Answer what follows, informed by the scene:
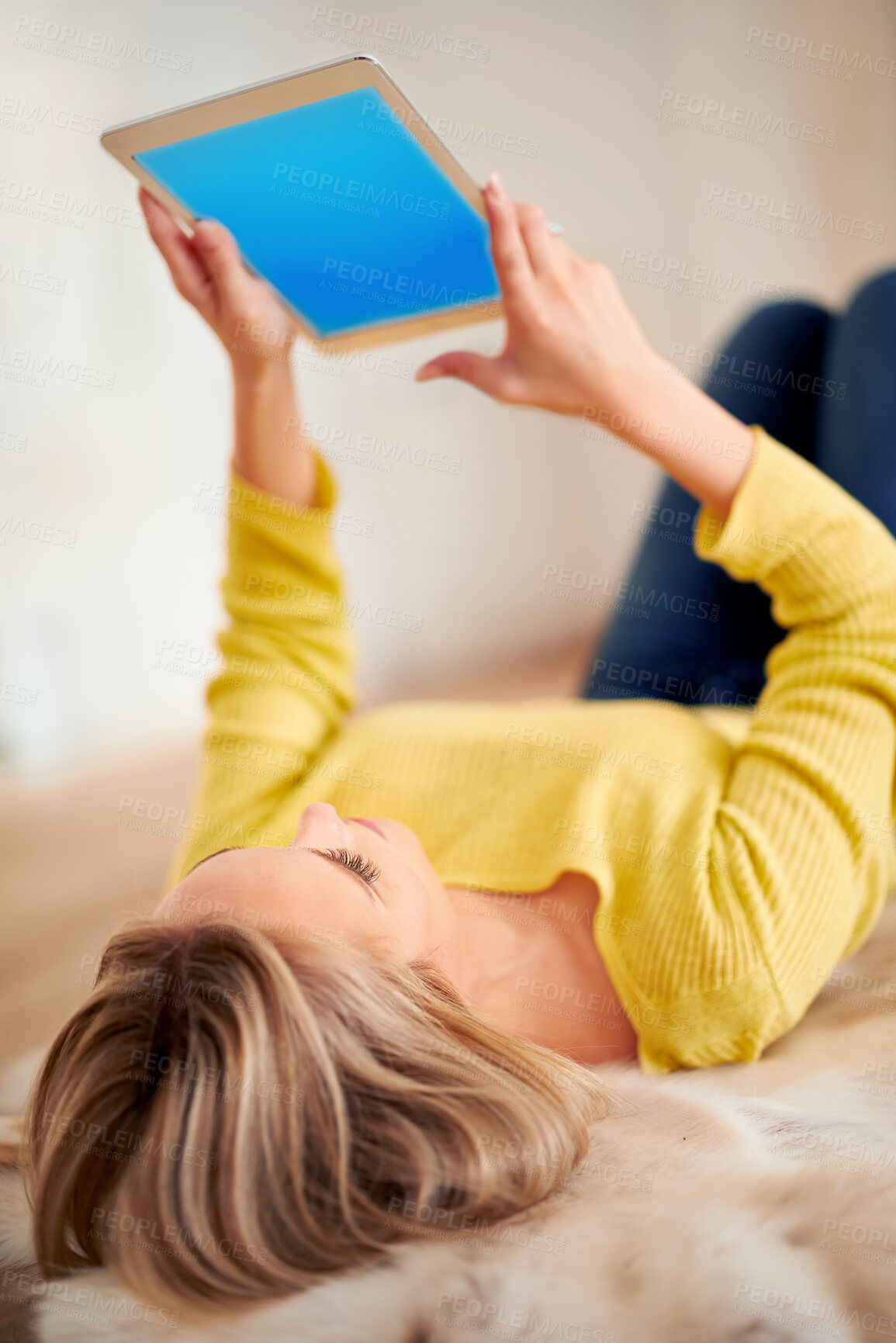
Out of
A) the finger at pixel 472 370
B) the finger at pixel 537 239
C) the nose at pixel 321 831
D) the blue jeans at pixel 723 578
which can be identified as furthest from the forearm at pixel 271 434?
the blue jeans at pixel 723 578

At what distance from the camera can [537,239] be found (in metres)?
0.59

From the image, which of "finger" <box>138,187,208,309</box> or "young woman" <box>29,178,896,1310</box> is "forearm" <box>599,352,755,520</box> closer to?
"young woman" <box>29,178,896,1310</box>

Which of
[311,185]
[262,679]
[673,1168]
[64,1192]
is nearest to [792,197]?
[311,185]

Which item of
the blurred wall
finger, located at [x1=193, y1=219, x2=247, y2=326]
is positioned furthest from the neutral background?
finger, located at [x1=193, y1=219, x2=247, y2=326]

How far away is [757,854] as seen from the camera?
0.55 meters

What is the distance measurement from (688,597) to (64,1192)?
31.2 inches

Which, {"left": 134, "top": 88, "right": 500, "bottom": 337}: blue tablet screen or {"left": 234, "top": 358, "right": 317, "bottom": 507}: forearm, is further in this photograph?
{"left": 234, "top": 358, "right": 317, "bottom": 507}: forearm

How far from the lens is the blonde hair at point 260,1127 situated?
361 mm

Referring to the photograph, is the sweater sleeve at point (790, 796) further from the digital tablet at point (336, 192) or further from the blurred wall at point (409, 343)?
the blurred wall at point (409, 343)

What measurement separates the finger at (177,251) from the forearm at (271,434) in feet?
0.23

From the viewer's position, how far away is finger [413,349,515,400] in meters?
0.65

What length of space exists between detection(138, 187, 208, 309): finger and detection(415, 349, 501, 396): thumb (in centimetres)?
17

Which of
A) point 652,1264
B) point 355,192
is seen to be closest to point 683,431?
point 355,192

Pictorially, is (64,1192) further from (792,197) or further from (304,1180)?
(792,197)
